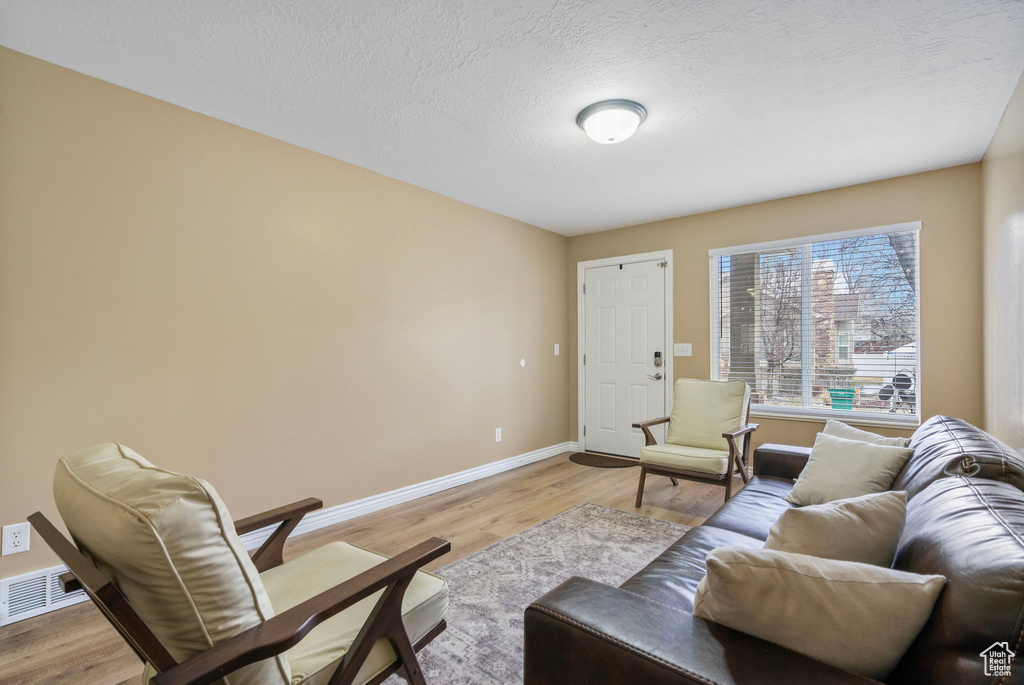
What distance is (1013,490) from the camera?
118 centimetres

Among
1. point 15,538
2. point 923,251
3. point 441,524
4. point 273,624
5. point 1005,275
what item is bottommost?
point 441,524

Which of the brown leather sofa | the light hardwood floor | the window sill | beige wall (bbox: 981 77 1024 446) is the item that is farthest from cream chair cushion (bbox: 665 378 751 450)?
the brown leather sofa

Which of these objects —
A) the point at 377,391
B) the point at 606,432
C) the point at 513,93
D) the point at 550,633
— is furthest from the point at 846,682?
the point at 606,432

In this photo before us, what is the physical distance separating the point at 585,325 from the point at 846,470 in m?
3.44

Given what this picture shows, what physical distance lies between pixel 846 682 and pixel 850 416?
11.9 feet

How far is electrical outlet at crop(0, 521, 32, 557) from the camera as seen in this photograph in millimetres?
2012

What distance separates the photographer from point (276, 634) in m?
0.92

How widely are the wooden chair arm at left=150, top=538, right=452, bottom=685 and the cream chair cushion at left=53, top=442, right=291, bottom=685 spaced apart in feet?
0.16

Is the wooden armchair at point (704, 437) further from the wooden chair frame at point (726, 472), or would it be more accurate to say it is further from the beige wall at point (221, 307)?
the beige wall at point (221, 307)

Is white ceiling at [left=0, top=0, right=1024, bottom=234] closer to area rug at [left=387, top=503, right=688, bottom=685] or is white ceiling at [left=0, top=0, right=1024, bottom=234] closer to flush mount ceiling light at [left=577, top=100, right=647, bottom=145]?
flush mount ceiling light at [left=577, top=100, right=647, bottom=145]

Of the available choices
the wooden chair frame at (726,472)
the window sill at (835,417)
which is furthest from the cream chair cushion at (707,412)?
the window sill at (835,417)

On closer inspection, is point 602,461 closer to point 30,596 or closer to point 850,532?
point 850,532

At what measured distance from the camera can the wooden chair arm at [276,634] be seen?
0.82m

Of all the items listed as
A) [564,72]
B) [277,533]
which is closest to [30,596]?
[277,533]
